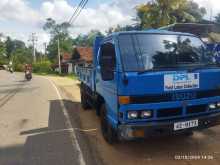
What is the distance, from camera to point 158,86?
205 inches

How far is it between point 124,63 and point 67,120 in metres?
4.45

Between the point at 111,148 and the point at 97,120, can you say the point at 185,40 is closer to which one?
the point at 111,148

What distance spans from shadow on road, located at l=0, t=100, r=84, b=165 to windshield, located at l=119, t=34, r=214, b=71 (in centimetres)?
215

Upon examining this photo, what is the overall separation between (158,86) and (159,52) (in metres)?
0.85

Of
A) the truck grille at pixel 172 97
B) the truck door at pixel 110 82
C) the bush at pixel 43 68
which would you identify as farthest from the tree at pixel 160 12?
the bush at pixel 43 68

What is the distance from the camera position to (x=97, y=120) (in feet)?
30.3

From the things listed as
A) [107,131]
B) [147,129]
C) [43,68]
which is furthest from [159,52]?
[43,68]

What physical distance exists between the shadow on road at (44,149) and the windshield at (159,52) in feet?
7.06

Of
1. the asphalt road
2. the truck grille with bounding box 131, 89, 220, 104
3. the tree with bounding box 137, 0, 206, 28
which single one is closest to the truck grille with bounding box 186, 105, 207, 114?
the truck grille with bounding box 131, 89, 220, 104

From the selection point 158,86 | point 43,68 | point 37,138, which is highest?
point 158,86

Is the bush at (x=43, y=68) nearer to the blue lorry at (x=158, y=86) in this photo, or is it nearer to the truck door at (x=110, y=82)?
the truck door at (x=110, y=82)

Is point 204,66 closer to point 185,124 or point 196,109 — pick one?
point 196,109

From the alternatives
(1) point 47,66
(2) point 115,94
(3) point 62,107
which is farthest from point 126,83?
(1) point 47,66

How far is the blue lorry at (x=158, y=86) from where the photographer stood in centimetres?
520
